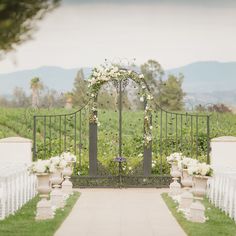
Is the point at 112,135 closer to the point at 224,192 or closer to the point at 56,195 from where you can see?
the point at 56,195

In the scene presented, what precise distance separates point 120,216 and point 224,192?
1.87 meters

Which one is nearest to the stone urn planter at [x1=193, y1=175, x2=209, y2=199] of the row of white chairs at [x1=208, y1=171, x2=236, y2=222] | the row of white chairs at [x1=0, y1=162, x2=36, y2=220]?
the row of white chairs at [x1=208, y1=171, x2=236, y2=222]

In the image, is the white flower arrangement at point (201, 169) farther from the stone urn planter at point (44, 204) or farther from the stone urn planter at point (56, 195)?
the stone urn planter at point (56, 195)

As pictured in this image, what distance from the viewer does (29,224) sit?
33.7 ft

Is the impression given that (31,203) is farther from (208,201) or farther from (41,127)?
(41,127)

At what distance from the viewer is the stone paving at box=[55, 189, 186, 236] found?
972cm

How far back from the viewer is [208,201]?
550 inches

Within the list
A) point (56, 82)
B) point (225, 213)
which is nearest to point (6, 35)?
point (225, 213)

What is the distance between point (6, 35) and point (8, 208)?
5.76m

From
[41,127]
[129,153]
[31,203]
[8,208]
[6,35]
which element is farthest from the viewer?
[41,127]

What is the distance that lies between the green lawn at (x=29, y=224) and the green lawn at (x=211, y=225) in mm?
1780

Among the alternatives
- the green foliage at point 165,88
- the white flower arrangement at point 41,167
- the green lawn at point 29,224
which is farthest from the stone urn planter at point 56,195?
the green foliage at point 165,88

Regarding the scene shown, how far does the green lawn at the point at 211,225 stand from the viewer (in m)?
9.53

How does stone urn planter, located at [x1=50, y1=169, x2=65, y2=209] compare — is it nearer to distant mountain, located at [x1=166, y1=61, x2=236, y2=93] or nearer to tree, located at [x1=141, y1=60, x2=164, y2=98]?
tree, located at [x1=141, y1=60, x2=164, y2=98]
